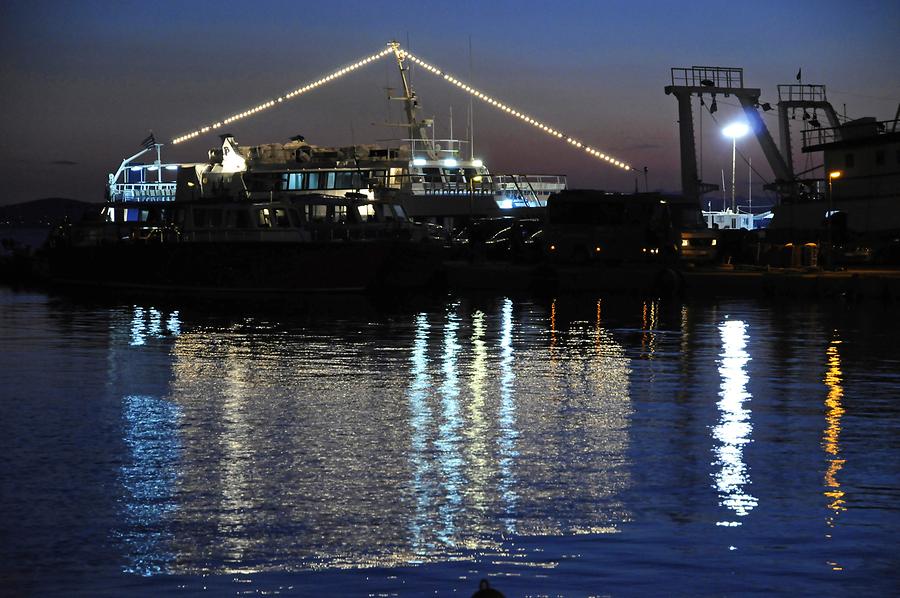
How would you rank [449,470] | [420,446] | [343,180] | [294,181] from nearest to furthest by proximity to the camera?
[449,470] → [420,446] → [343,180] → [294,181]

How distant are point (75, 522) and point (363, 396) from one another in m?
7.26

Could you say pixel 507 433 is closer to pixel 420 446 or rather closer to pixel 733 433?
pixel 420 446

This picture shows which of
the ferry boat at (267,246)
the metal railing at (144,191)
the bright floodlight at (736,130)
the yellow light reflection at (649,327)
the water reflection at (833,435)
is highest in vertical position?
the bright floodlight at (736,130)

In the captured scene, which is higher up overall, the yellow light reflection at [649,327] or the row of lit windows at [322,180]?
the row of lit windows at [322,180]

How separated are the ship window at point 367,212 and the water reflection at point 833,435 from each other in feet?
85.1

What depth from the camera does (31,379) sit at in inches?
733

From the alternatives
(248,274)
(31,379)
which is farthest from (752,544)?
(248,274)

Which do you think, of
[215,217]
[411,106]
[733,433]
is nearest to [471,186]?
[411,106]

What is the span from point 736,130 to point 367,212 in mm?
32916

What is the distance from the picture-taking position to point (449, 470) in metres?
11.3

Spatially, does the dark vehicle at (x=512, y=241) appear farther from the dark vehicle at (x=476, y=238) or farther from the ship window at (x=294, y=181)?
the ship window at (x=294, y=181)

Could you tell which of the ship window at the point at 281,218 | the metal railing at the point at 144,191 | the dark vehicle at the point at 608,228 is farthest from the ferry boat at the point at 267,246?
the metal railing at the point at 144,191

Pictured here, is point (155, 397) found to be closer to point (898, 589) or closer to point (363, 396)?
point (363, 396)

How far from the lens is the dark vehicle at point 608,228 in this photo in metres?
47.1
